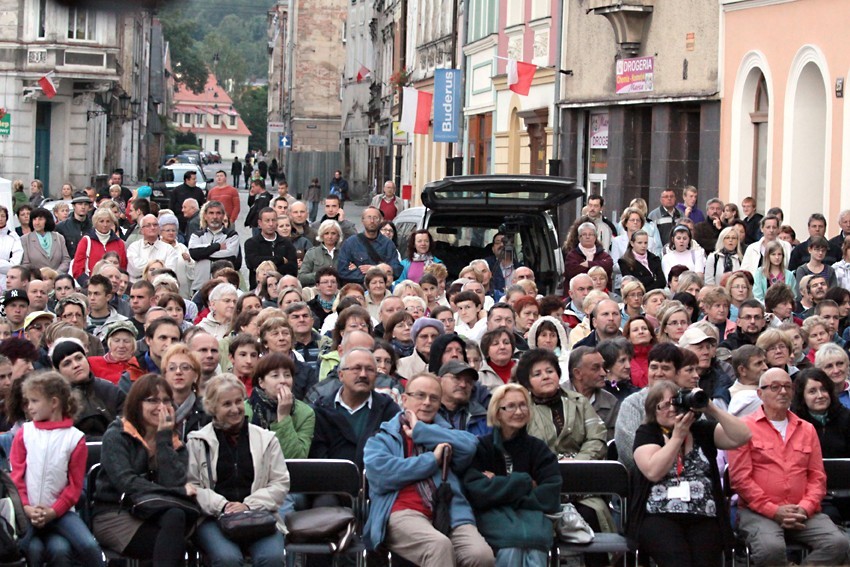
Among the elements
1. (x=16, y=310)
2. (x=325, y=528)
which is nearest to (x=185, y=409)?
(x=325, y=528)

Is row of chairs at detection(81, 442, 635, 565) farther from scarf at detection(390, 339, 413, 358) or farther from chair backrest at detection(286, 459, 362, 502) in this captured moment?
scarf at detection(390, 339, 413, 358)

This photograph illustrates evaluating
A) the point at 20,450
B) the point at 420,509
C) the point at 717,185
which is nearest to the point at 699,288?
the point at 420,509

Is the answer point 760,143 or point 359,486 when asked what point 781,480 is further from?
point 760,143

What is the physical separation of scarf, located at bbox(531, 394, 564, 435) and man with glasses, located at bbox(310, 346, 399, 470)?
0.84 meters

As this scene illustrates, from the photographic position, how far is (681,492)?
8.02m

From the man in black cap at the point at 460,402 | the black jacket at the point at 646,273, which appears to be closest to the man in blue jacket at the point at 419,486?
the man in black cap at the point at 460,402

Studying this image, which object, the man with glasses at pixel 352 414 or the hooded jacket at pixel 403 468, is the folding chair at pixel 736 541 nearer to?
the hooded jacket at pixel 403 468

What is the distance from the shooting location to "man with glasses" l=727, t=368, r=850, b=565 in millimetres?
8336

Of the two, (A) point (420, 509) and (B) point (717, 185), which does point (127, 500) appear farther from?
(B) point (717, 185)

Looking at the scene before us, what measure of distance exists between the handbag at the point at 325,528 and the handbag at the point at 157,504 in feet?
1.79

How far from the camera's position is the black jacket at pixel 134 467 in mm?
7699

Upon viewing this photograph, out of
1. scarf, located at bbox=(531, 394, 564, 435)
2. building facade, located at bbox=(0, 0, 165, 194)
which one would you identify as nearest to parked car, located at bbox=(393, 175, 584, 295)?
scarf, located at bbox=(531, 394, 564, 435)

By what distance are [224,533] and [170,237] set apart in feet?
30.0

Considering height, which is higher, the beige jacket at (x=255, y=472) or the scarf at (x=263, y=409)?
the scarf at (x=263, y=409)
